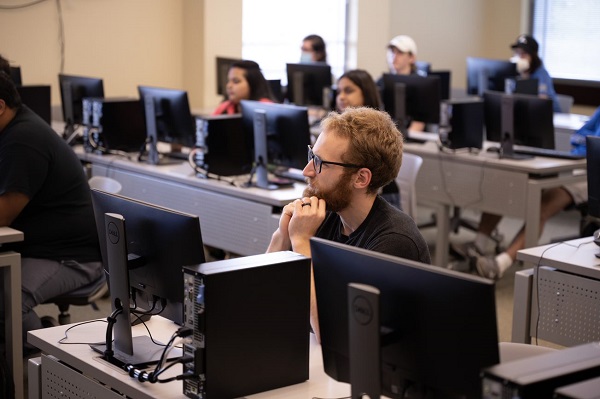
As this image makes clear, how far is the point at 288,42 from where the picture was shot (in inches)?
341

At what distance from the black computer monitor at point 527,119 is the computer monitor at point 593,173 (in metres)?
1.90

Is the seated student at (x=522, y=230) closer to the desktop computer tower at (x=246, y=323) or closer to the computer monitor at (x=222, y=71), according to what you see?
the computer monitor at (x=222, y=71)

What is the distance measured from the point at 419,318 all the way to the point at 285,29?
23.6 feet

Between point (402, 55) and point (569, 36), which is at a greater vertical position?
point (569, 36)

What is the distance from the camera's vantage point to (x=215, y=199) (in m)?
4.71

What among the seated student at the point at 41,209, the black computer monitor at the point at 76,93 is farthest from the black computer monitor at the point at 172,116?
the seated student at the point at 41,209

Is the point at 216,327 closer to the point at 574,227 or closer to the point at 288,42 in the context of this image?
the point at 574,227

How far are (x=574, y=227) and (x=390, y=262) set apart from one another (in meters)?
5.82

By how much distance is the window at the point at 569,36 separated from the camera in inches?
369

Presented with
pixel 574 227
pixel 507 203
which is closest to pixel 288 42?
pixel 574 227

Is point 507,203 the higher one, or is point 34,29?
point 34,29

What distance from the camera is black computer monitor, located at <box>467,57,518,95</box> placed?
317 inches

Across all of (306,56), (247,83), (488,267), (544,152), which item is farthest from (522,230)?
(306,56)

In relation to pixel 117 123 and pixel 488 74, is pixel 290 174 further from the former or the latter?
pixel 488 74
